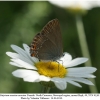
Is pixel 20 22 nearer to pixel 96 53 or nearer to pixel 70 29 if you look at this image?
pixel 70 29

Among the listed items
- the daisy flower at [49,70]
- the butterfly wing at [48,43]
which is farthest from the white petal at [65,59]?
the butterfly wing at [48,43]

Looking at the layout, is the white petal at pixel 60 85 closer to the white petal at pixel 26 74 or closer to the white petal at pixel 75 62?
the white petal at pixel 26 74

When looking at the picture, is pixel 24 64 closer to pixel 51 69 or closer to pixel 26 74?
pixel 26 74

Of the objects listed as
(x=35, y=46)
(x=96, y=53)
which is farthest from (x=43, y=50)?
(x=96, y=53)

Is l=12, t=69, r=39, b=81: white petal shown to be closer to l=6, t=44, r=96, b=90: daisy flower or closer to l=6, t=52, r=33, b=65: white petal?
l=6, t=44, r=96, b=90: daisy flower

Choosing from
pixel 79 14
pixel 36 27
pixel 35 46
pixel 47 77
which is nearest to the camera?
pixel 47 77
